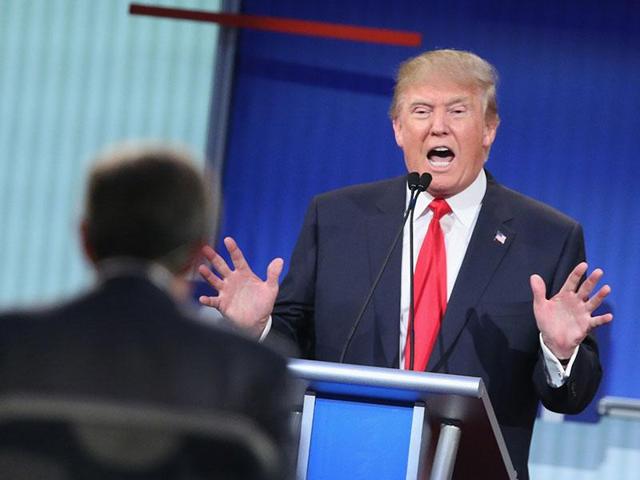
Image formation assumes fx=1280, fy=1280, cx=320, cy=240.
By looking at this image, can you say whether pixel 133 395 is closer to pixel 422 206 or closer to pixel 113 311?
pixel 113 311

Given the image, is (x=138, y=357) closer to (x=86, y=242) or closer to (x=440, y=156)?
(x=86, y=242)

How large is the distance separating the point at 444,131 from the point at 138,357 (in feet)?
7.43

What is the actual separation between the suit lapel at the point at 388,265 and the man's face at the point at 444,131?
0.10 m

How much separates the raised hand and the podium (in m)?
0.47

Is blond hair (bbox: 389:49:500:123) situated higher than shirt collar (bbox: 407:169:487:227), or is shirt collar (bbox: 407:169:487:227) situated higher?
blond hair (bbox: 389:49:500:123)

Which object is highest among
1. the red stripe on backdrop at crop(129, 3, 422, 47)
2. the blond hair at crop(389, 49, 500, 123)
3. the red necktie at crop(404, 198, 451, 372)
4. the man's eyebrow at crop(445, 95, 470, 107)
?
the red stripe on backdrop at crop(129, 3, 422, 47)

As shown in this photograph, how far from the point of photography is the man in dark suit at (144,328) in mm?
1392

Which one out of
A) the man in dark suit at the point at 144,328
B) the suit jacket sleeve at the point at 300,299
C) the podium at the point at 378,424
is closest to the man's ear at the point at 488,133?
the suit jacket sleeve at the point at 300,299

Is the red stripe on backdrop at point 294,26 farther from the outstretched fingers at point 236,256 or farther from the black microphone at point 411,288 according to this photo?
the outstretched fingers at point 236,256

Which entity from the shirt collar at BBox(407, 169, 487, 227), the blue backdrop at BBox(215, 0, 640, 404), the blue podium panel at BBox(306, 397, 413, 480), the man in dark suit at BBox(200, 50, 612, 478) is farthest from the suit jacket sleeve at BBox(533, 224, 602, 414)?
the blue backdrop at BBox(215, 0, 640, 404)

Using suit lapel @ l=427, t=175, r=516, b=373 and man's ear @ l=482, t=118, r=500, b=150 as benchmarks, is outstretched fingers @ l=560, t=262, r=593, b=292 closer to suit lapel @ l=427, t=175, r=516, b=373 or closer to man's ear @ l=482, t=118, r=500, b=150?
suit lapel @ l=427, t=175, r=516, b=373

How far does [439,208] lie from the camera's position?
3453 mm

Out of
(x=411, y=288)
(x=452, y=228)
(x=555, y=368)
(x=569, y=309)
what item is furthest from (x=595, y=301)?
(x=452, y=228)

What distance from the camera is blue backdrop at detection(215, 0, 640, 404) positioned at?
4.86 m
